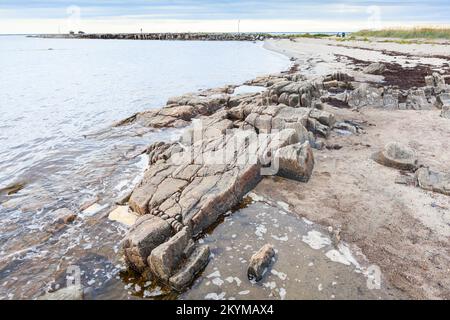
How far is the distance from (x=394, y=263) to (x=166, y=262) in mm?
4871

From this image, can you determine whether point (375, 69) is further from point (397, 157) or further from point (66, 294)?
point (66, 294)

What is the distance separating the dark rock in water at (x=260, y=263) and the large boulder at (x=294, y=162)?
3931mm

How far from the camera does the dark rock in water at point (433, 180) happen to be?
9.51 m

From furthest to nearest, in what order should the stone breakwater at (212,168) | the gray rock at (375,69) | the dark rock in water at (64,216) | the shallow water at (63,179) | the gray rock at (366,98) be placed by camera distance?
the gray rock at (375,69) → the gray rock at (366,98) → the dark rock in water at (64,216) → the shallow water at (63,179) → the stone breakwater at (212,168)

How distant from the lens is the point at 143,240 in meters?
6.97

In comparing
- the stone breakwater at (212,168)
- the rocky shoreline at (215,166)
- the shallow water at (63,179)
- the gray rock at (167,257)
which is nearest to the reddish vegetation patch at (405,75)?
the rocky shoreline at (215,166)

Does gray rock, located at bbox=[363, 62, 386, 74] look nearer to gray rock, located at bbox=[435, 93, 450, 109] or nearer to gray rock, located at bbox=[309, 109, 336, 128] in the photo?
gray rock, located at bbox=[435, 93, 450, 109]

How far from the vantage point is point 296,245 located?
7.68 meters

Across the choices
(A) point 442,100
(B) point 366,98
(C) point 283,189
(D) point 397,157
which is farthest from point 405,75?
(C) point 283,189

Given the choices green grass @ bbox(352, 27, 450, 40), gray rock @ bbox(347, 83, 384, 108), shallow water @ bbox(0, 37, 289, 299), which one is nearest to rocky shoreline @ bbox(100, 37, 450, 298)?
gray rock @ bbox(347, 83, 384, 108)

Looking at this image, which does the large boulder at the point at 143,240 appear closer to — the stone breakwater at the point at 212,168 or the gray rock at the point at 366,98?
the stone breakwater at the point at 212,168

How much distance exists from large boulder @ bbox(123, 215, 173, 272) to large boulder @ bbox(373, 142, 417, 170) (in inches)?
319

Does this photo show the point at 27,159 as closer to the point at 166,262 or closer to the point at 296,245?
the point at 166,262

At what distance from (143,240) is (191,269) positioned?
4.00ft
